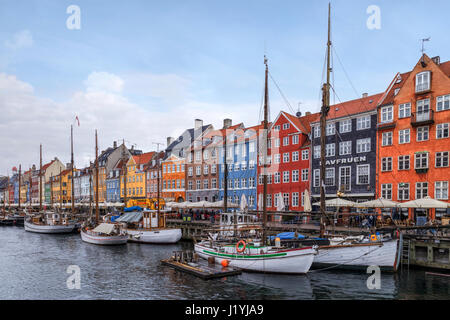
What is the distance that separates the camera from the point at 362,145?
42.1m

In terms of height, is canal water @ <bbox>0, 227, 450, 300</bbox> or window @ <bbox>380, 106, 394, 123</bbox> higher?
window @ <bbox>380, 106, 394, 123</bbox>

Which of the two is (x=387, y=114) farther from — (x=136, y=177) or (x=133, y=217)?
(x=136, y=177)

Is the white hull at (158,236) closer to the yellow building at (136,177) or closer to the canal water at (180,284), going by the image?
the canal water at (180,284)

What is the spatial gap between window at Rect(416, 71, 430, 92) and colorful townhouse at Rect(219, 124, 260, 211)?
926 inches

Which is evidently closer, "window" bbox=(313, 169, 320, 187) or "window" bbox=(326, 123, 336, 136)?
"window" bbox=(326, 123, 336, 136)

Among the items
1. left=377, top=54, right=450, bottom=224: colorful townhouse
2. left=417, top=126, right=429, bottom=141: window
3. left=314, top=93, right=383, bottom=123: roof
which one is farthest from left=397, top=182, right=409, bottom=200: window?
left=314, top=93, right=383, bottom=123: roof

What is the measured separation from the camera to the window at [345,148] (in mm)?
43312

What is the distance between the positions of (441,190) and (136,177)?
63.7 m

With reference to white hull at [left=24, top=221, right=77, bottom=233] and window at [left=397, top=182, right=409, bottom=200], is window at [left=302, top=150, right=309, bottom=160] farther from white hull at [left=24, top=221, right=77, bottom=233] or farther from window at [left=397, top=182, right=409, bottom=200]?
white hull at [left=24, top=221, right=77, bottom=233]

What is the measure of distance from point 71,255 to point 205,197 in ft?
104

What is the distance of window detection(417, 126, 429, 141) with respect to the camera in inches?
1446

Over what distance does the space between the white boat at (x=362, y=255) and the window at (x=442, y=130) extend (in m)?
16.9
